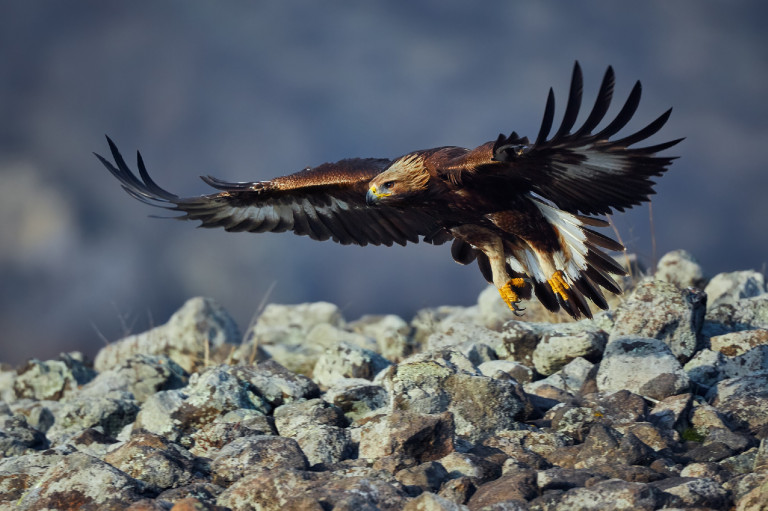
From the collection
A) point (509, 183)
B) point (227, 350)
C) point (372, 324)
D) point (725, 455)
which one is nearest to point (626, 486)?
point (725, 455)

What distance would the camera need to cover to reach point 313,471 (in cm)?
509

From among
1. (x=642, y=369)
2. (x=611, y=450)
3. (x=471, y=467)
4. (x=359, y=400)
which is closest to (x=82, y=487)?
(x=471, y=467)

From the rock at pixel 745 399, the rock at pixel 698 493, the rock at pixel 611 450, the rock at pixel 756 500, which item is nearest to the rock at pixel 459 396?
the rock at pixel 611 450

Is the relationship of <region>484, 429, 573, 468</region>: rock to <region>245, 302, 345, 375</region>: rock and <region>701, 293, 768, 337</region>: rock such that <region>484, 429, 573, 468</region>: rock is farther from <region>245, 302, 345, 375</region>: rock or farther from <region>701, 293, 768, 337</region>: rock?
<region>245, 302, 345, 375</region>: rock

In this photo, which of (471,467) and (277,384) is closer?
(471,467)

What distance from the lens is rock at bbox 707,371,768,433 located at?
5.82m

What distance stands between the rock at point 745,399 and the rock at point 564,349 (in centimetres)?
114

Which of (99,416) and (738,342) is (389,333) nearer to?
(99,416)

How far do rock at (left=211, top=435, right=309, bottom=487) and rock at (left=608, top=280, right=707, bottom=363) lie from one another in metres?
3.24

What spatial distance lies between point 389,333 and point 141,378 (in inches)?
153

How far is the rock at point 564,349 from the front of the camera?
7430 mm

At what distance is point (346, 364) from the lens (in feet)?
27.8

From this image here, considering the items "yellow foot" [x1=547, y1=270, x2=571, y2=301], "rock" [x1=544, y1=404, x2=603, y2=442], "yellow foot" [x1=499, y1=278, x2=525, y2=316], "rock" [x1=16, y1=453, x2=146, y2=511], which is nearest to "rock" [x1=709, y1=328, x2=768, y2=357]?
"yellow foot" [x1=547, y1=270, x2=571, y2=301]

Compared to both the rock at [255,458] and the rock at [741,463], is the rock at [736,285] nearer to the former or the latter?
the rock at [741,463]
